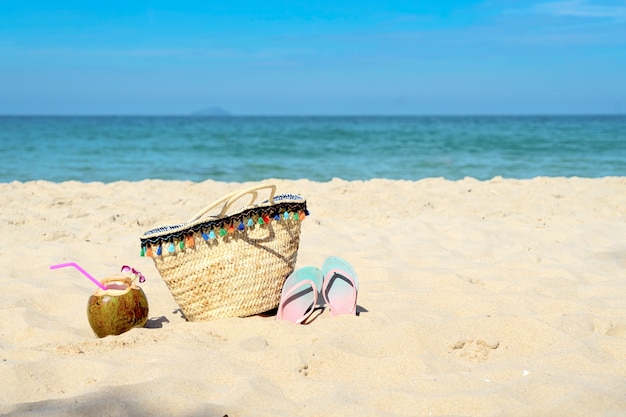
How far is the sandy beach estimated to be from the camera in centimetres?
229

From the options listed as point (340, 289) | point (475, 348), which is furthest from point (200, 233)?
point (475, 348)

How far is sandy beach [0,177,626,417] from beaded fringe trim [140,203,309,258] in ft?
1.27

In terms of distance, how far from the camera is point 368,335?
9.50 ft

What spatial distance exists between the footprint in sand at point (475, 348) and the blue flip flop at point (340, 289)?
559 millimetres

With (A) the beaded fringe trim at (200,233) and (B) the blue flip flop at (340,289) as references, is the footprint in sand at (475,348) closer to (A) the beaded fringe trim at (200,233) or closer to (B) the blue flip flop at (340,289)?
(B) the blue flip flop at (340,289)

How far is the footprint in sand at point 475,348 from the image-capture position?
110 inches

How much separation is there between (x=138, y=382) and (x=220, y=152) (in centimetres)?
1585

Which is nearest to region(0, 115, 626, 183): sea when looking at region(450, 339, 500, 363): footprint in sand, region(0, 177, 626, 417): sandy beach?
region(0, 177, 626, 417): sandy beach

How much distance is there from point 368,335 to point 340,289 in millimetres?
405

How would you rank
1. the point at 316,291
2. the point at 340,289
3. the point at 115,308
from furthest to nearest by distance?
the point at 340,289 → the point at 316,291 → the point at 115,308

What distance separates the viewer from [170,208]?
664 centimetres

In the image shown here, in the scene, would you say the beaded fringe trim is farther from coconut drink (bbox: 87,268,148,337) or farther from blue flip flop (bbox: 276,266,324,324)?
blue flip flop (bbox: 276,266,324,324)

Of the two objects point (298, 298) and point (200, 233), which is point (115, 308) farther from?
point (298, 298)

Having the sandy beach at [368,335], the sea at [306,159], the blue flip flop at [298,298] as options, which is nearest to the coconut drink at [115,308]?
the sandy beach at [368,335]
